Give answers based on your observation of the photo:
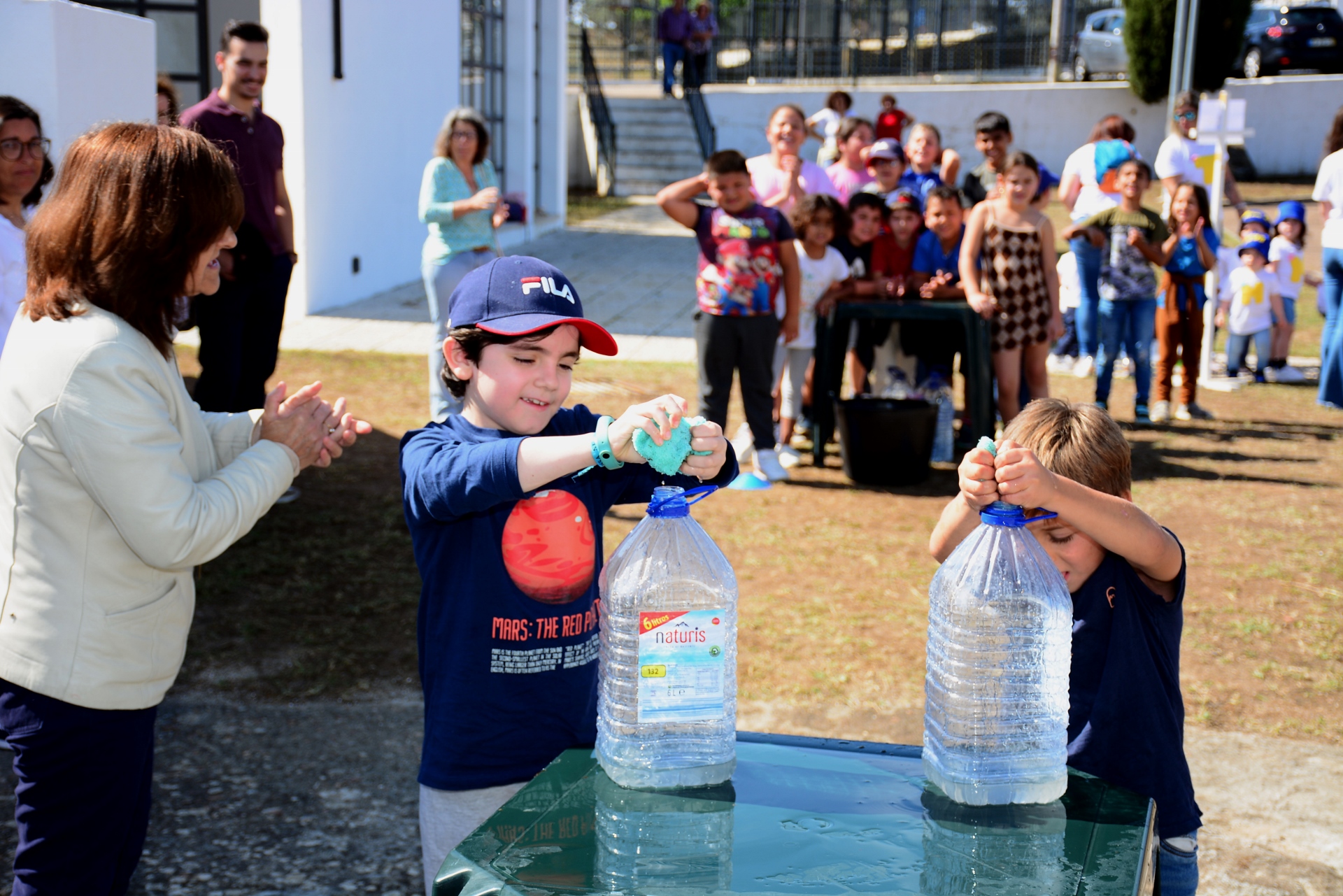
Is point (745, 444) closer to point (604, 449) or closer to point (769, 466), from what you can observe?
point (769, 466)

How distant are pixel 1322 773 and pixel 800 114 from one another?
225 inches

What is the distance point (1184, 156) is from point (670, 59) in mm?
16980

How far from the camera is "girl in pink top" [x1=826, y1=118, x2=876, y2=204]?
10070 mm

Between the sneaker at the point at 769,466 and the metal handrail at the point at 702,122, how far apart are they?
57.6 ft

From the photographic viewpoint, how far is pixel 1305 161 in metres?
25.3

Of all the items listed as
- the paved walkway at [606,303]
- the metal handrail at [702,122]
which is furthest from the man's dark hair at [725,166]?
the metal handrail at [702,122]

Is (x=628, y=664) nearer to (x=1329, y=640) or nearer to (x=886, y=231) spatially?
(x=1329, y=640)

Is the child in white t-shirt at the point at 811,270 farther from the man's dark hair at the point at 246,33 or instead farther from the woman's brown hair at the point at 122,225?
the woman's brown hair at the point at 122,225

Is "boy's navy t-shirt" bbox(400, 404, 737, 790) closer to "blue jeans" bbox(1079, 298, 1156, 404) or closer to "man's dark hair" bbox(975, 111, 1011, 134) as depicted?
"blue jeans" bbox(1079, 298, 1156, 404)

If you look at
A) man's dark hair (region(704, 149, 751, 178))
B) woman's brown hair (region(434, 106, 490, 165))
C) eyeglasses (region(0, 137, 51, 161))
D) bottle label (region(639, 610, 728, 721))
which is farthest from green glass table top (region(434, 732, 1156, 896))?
woman's brown hair (region(434, 106, 490, 165))

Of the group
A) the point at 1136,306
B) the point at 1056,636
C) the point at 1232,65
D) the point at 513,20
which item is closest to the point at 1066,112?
the point at 1232,65

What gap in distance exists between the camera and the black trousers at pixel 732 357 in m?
Result: 7.13

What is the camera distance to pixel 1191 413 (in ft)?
30.9

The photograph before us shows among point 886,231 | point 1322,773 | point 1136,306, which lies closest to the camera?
point 1322,773
